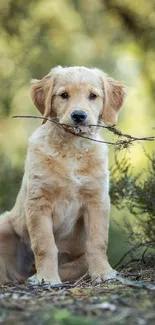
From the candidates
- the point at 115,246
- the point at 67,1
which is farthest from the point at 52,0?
the point at 115,246

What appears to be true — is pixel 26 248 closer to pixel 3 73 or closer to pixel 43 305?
pixel 43 305

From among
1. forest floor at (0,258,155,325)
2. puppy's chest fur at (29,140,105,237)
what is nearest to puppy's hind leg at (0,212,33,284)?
puppy's chest fur at (29,140,105,237)

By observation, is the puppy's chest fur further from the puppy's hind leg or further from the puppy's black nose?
the puppy's hind leg

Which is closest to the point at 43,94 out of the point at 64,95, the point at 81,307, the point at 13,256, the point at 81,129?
the point at 64,95

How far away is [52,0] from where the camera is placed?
11.6 m

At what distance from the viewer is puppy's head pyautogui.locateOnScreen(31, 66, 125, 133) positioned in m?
5.53

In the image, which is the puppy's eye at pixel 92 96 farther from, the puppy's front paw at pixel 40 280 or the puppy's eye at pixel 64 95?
the puppy's front paw at pixel 40 280

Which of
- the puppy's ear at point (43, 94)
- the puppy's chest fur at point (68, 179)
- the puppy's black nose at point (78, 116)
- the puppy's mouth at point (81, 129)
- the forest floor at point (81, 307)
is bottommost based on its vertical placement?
the forest floor at point (81, 307)

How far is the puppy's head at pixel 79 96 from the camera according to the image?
553 cm

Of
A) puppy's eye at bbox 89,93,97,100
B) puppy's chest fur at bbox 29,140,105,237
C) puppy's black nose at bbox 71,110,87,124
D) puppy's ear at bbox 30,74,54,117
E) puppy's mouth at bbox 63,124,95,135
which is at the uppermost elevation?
puppy's ear at bbox 30,74,54,117

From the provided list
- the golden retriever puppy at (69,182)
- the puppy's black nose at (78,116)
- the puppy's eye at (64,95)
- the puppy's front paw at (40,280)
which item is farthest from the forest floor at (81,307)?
the puppy's eye at (64,95)

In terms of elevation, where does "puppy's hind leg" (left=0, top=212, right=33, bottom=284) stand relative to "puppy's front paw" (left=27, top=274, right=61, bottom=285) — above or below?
above

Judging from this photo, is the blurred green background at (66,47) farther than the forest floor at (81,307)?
Yes

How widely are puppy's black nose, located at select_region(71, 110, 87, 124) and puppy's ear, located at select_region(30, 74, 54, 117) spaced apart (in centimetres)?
53
